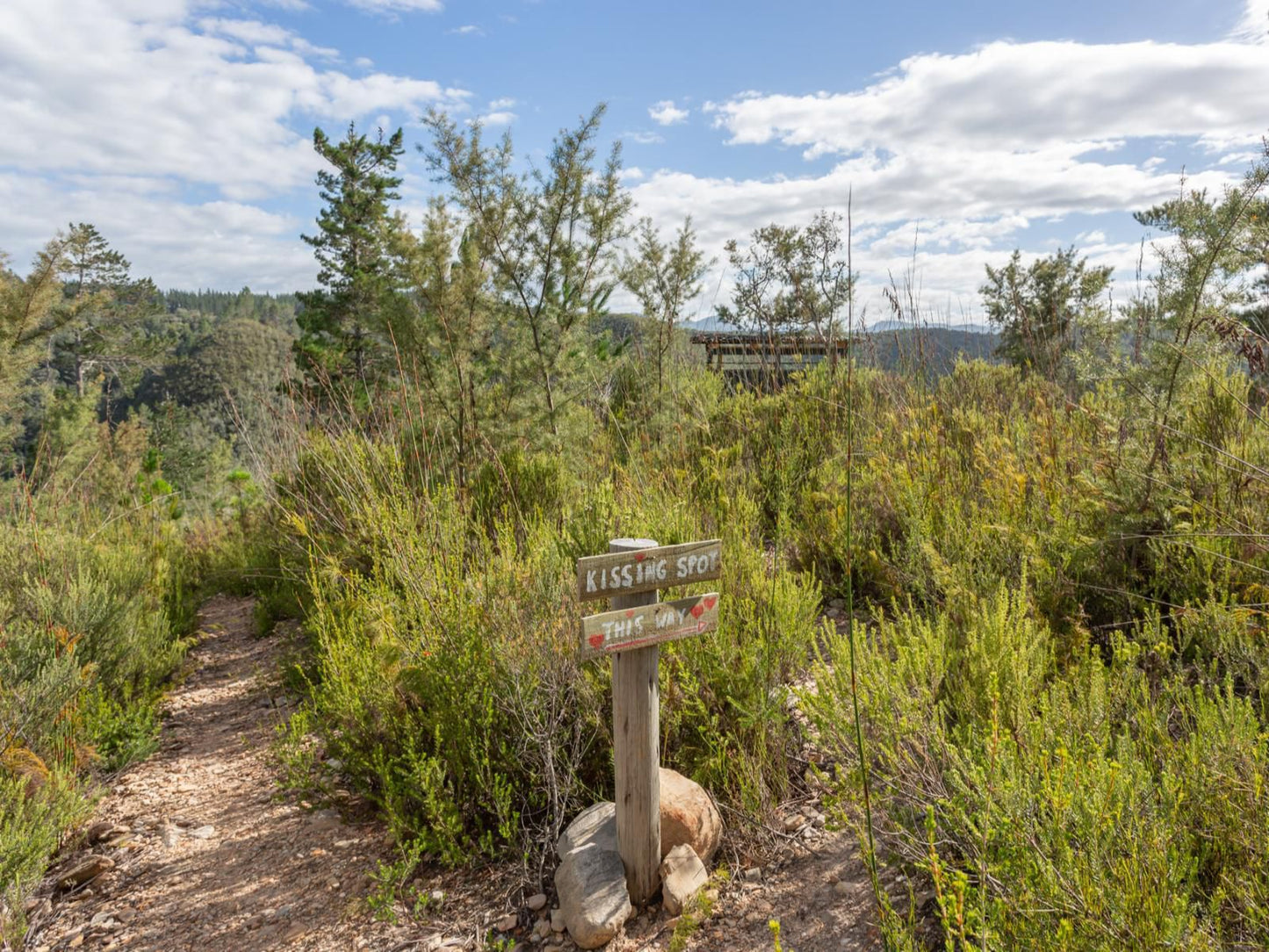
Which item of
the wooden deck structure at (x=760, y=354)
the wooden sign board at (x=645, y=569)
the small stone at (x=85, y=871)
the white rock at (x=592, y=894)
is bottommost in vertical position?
the small stone at (x=85, y=871)

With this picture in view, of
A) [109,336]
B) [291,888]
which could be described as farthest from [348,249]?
[291,888]

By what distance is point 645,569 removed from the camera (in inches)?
84.4

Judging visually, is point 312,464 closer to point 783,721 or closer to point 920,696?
point 783,721

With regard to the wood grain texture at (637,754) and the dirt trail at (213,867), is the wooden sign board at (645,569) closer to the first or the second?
the wood grain texture at (637,754)

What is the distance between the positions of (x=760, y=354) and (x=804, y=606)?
4.93m

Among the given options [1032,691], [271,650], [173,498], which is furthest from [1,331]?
[1032,691]

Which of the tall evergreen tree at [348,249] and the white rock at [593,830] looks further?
the tall evergreen tree at [348,249]

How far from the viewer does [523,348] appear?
210 inches

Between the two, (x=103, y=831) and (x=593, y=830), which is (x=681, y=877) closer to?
(x=593, y=830)

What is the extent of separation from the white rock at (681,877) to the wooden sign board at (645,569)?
35.1 inches

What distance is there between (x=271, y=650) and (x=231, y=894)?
2716 mm

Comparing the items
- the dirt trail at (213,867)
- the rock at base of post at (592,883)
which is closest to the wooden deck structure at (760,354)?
the rock at base of post at (592,883)

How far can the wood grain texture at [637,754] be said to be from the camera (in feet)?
7.21

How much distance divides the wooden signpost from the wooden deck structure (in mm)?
4658
